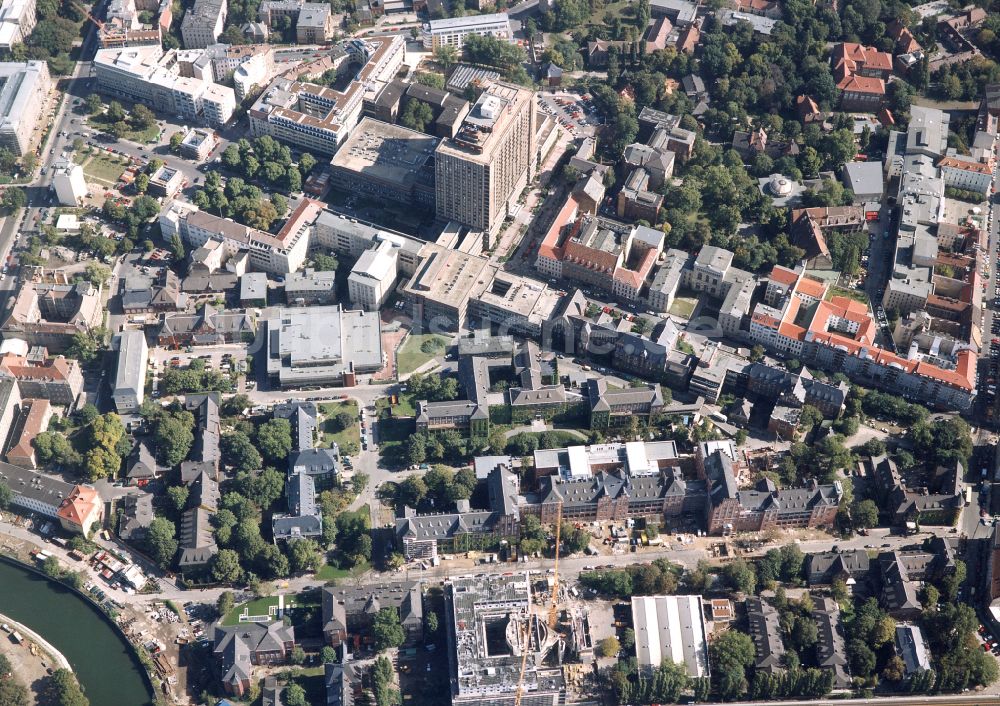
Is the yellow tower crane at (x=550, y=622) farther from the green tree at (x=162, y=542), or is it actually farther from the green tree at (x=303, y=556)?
the green tree at (x=162, y=542)

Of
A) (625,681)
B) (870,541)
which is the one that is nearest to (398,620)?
(625,681)

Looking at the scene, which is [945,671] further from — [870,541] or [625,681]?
[625,681]

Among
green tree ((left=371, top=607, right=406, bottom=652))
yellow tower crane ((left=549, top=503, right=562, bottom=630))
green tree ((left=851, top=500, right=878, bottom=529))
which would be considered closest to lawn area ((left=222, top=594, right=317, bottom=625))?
green tree ((left=371, top=607, right=406, bottom=652))

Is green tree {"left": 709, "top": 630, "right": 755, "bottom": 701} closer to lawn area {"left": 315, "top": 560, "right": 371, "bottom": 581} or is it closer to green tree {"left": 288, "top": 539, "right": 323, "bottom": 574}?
lawn area {"left": 315, "top": 560, "right": 371, "bottom": 581}

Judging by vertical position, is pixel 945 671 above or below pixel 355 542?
below

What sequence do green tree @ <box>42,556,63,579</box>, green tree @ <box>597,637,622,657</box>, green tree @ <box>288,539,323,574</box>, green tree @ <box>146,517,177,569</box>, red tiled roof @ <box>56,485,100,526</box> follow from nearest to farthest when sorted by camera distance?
green tree @ <box>597,637,622,657</box> < green tree @ <box>146,517,177,569</box> < green tree @ <box>288,539,323,574</box> < green tree @ <box>42,556,63,579</box> < red tiled roof @ <box>56,485,100,526</box>

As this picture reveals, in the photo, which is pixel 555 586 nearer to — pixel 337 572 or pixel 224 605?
pixel 337 572

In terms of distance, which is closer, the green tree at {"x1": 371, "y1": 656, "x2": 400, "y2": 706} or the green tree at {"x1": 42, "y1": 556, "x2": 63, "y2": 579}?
the green tree at {"x1": 371, "y1": 656, "x2": 400, "y2": 706}
